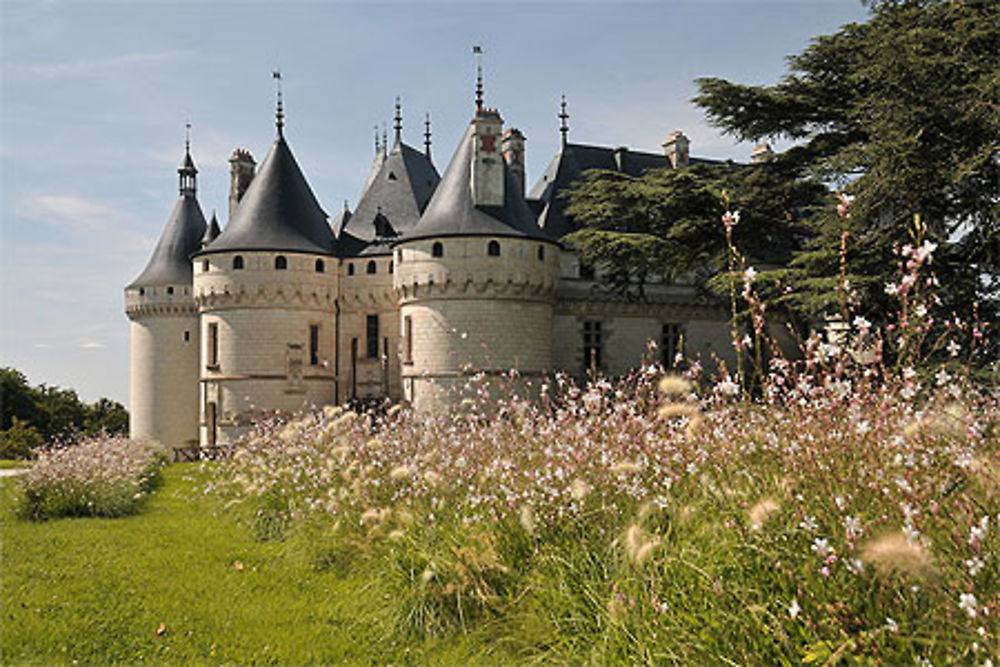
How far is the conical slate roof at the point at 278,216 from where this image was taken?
2591 cm

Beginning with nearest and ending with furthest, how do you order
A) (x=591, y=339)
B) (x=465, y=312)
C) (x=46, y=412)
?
(x=465, y=312) → (x=591, y=339) → (x=46, y=412)

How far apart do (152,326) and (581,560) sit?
30.0 m

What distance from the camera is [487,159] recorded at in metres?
23.5

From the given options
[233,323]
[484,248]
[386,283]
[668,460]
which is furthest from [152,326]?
[668,460]

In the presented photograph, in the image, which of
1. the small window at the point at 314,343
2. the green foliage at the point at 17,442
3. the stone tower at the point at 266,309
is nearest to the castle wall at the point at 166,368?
the green foliage at the point at 17,442

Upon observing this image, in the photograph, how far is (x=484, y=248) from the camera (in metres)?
23.1

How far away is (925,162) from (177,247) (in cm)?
2645

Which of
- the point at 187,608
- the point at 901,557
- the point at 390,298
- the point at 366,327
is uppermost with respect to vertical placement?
the point at 390,298

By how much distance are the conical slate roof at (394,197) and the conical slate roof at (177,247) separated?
7199mm

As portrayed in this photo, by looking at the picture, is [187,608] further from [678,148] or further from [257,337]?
[678,148]

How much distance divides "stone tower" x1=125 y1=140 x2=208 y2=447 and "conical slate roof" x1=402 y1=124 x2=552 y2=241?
1181 cm

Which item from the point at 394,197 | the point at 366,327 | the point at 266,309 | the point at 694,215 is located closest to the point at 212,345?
the point at 266,309

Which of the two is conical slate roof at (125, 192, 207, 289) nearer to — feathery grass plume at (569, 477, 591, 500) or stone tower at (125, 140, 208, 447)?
stone tower at (125, 140, 208, 447)

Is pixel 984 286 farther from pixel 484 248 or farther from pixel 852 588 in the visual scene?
pixel 852 588
